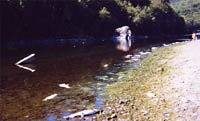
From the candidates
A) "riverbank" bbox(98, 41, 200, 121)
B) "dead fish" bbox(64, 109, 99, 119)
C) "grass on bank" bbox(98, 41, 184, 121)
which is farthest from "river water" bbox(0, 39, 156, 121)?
"riverbank" bbox(98, 41, 200, 121)

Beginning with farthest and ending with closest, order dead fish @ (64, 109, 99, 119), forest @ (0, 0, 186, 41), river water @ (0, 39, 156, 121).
A: forest @ (0, 0, 186, 41), river water @ (0, 39, 156, 121), dead fish @ (64, 109, 99, 119)

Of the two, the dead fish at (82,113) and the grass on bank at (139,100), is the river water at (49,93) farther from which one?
the grass on bank at (139,100)

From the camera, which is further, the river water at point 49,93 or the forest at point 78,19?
the forest at point 78,19

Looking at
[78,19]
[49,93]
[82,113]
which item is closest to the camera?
[82,113]

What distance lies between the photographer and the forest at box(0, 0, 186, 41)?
189ft

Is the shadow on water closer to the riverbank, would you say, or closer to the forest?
the riverbank

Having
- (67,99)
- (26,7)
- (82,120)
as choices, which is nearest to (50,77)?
(67,99)

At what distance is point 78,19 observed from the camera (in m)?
86.6

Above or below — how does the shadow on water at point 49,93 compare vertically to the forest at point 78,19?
below

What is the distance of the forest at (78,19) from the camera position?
57.6 metres

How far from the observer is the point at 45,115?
800 cm

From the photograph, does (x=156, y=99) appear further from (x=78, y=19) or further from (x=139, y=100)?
(x=78, y=19)

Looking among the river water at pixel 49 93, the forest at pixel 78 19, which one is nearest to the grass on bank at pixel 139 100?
the river water at pixel 49 93

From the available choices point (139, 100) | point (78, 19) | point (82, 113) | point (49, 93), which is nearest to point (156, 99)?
point (139, 100)
